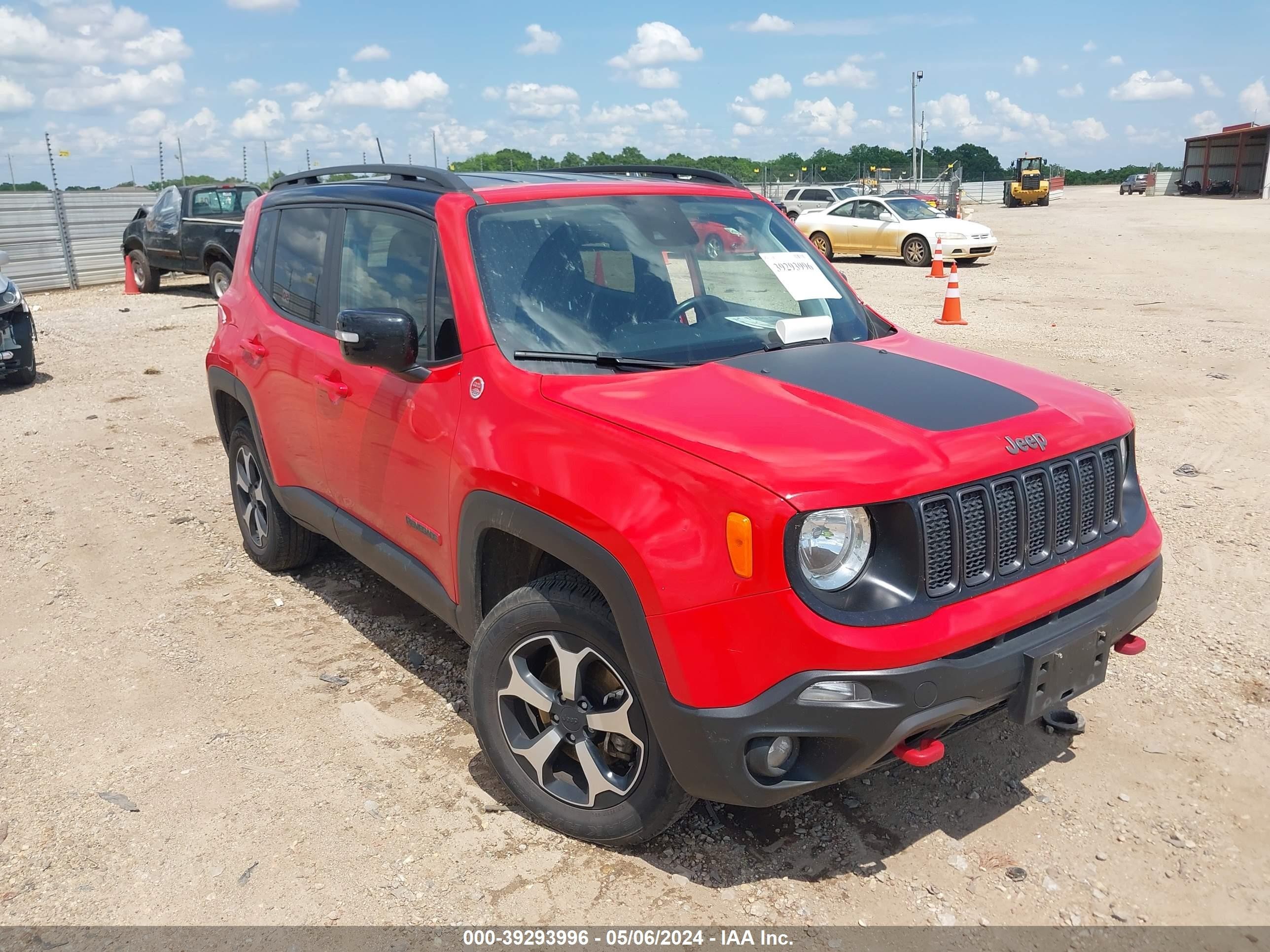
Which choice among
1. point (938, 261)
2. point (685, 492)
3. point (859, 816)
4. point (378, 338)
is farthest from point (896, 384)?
point (938, 261)

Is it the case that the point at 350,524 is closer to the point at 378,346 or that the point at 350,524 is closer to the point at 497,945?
the point at 378,346

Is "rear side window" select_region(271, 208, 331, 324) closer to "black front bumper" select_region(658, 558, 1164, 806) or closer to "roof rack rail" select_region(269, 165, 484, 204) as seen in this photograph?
"roof rack rail" select_region(269, 165, 484, 204)

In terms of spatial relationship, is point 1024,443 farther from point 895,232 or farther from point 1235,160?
point 1235,160

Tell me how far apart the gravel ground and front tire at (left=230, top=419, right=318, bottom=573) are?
16 cm

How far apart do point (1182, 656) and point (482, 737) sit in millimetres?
2979

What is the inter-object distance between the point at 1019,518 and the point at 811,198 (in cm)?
3025

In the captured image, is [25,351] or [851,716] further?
[25,351]

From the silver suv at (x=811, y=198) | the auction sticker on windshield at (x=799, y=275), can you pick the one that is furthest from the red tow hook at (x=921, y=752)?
the silver suv at (x=811, y=198)

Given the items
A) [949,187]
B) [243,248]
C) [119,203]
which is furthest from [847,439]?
[949,187]

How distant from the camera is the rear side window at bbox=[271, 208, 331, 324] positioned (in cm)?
437

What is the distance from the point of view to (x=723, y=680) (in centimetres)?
252

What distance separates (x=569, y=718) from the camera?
119 inches

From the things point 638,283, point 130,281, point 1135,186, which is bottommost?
point 130,281

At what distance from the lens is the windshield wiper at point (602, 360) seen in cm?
319
